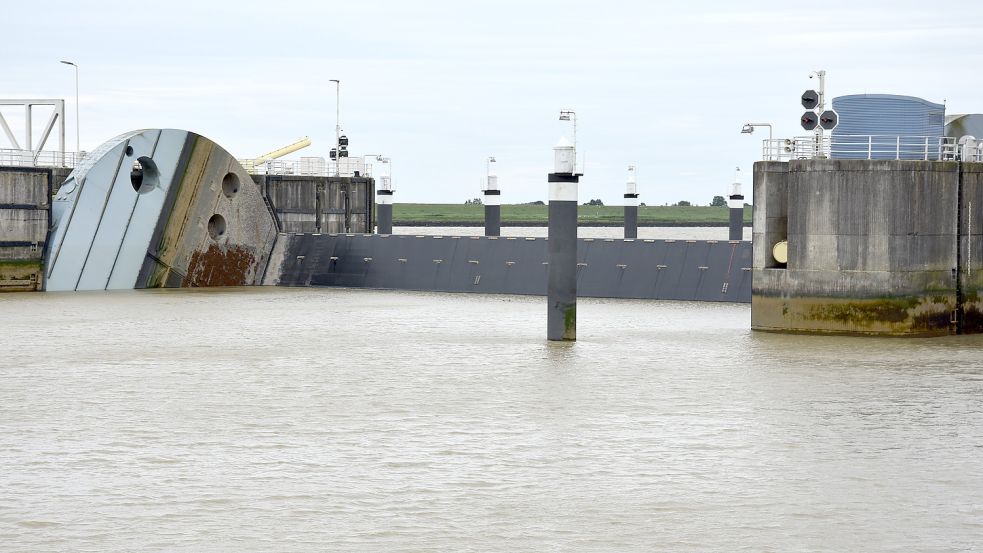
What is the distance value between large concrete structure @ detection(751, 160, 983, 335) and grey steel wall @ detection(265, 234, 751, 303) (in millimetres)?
8511

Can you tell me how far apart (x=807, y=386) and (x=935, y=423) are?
3665 mm

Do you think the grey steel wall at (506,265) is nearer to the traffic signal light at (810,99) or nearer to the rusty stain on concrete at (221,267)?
the rusty stain on concrete at (221,267)

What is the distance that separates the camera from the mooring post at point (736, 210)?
245 feet

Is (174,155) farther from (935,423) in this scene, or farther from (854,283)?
(935,423)

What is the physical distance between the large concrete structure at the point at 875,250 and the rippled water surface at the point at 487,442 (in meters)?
0.92

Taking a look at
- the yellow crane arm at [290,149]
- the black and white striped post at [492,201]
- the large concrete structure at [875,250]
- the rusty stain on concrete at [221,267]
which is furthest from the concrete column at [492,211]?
the large concrete structure at [875,250]

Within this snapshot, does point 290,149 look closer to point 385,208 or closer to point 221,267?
point 385,208

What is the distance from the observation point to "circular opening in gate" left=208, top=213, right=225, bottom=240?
149 ft

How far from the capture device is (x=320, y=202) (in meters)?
54.2

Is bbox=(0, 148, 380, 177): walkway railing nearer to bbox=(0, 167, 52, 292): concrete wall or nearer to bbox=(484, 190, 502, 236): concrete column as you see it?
bbox=(0, 167, 52, 292): concrete wall

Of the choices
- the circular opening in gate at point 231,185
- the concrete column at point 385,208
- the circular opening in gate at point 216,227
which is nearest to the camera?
the circular opening in gate at point 216,227

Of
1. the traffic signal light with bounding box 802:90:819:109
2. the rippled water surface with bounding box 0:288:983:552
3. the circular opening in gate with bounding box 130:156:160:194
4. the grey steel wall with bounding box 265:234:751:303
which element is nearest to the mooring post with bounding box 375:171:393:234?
the grey steel wall with bounding box 265:234:751:303

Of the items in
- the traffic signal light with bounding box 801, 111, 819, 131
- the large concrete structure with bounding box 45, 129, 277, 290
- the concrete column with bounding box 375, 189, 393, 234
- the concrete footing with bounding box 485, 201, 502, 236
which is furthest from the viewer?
the concrete column with bounding box 375, 189, 393, 234

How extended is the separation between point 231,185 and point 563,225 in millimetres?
21768
